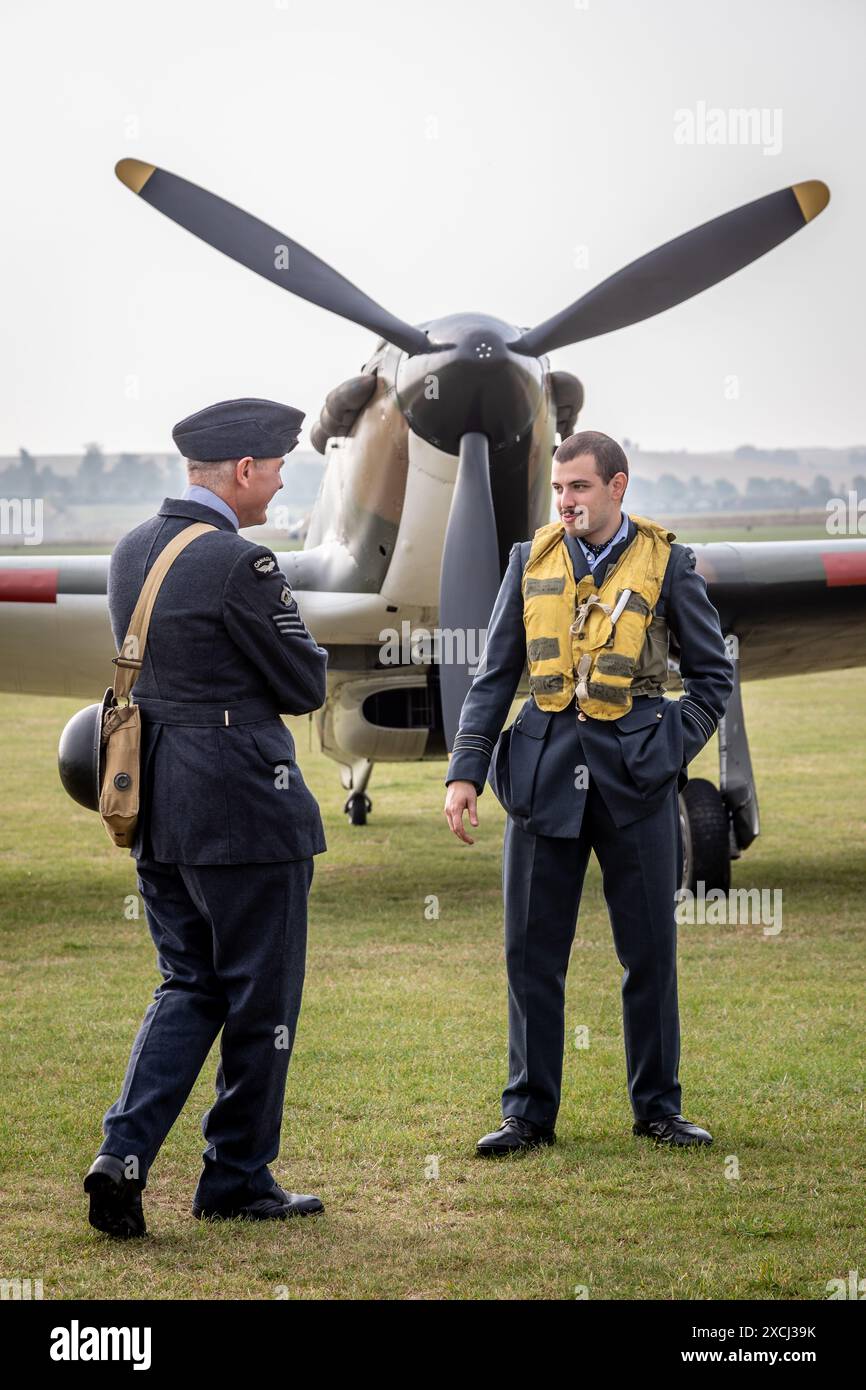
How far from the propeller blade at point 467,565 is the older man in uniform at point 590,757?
3831 millimetres

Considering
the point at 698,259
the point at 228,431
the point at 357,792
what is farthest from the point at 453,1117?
the point at 357,792

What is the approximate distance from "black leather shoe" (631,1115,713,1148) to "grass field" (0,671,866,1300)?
0.19ft

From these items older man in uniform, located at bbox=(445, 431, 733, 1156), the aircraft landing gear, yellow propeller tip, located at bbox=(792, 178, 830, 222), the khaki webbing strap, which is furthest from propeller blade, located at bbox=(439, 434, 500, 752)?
the khaki webbing strap

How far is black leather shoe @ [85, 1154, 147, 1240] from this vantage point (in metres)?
3.39

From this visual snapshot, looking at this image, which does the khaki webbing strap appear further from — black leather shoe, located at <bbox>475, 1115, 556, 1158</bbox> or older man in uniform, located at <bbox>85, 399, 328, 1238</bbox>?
black leather shoe, located at <bbox>475, 1115, 556, 1158</bbox>

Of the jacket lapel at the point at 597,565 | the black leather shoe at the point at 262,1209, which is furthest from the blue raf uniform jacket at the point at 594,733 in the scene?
the black leather shoe at the point at 262,1209

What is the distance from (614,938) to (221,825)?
1237 millimetres

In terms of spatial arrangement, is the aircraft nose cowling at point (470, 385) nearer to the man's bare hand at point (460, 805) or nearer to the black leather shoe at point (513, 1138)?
the man's bare hand at point (460, 805)

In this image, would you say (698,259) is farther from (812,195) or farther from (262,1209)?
(262,1209)

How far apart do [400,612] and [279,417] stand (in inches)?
211

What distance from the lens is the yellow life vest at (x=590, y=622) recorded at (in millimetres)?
3945

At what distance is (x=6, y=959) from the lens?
697cm

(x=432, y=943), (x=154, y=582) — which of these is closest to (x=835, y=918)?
(x=432, y=943)
